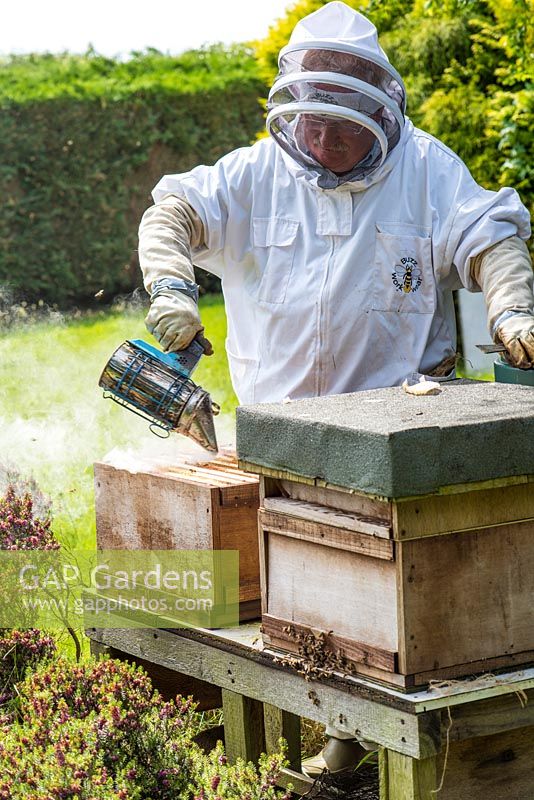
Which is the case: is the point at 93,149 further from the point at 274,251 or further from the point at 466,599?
the point at 466,599

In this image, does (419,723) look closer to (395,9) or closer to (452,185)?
(452,185)

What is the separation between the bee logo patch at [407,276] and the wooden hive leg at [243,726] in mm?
1196

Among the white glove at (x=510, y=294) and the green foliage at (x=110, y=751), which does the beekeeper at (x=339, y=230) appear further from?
the green foliage at (x=110, y=751)

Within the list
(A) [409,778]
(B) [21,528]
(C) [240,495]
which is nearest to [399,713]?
(A) [409,778]

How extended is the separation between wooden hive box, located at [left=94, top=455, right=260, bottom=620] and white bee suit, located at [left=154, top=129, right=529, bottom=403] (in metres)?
0.44

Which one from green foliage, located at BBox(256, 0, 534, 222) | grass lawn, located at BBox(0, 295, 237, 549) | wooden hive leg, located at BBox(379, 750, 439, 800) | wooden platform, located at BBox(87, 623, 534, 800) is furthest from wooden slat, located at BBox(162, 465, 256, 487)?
green foliage, located at BBox(256, 0, 534, 222)

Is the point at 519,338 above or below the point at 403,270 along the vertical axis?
below

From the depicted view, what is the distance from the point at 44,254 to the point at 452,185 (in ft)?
28.1

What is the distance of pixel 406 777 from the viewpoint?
2.24 meters

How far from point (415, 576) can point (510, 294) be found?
103 cm

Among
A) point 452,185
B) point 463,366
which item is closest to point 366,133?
point 452,185

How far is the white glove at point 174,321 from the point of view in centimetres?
284

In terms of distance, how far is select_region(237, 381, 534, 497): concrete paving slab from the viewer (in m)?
2.08

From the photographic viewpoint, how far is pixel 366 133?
311cm
